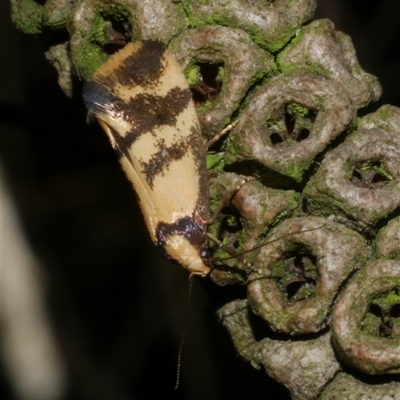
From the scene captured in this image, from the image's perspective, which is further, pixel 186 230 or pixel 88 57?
pixel 186 230

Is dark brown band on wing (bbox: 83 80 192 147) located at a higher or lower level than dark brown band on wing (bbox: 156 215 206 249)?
higher

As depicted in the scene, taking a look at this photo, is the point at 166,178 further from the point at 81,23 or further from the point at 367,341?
the point at 367,341

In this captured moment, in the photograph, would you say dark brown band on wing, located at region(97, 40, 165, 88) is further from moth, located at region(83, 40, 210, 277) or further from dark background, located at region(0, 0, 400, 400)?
dark background, located at region(0, 0, 400, 400)

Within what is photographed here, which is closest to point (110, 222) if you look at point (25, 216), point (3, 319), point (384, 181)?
point (25, 216)

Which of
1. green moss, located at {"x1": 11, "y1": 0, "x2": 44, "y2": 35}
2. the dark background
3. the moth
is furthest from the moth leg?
the dark background

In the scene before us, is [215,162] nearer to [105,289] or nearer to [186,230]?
[186,230]

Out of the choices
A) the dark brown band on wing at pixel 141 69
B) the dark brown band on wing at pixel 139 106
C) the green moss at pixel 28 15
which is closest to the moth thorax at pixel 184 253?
the dark brown band on wing at pixel 139 106

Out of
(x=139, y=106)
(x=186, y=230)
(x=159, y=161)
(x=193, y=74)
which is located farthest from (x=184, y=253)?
(x=193, y=74)
